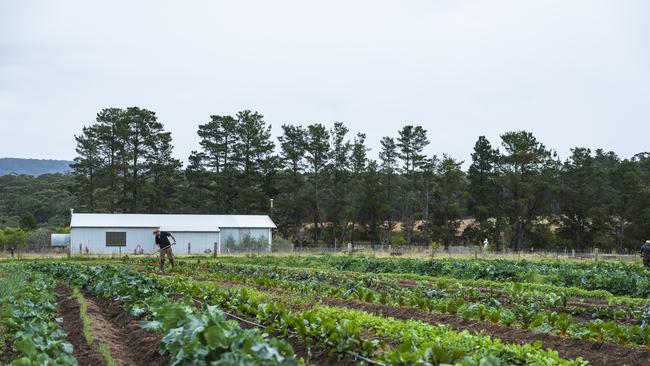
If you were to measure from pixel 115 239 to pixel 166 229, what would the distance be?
3.83 m

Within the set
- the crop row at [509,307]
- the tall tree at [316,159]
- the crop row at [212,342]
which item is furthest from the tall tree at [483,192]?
the crop row at [212,342]

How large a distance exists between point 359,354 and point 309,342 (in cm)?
101

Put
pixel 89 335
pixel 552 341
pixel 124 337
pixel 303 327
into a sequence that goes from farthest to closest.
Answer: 1. pixel 124 337
2. pixel 89 335
3. pixel 552 341
4. pixel 303 327

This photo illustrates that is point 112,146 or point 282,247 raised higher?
point 112,146

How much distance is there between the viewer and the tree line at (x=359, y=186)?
66.6 metres

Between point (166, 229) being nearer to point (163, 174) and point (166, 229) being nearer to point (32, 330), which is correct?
point (163, 174)

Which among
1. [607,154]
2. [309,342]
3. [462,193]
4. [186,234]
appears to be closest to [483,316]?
[309,342]

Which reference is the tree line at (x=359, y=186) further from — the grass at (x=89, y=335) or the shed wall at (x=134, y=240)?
the grass at (x=89, y=335)

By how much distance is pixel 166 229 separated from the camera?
50.8m

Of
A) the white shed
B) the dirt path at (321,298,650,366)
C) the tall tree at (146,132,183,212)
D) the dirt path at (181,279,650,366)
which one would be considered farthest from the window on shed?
the dirt path at (321,298,650,366)

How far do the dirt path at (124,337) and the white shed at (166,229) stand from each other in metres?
34.3

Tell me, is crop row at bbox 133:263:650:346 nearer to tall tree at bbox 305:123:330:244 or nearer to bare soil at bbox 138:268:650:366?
bare soil at bbox 138:268:650:366

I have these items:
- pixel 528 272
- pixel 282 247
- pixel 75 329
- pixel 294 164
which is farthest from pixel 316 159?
pixel 75 329

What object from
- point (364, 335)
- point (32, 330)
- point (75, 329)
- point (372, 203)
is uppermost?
point (372, 203)
